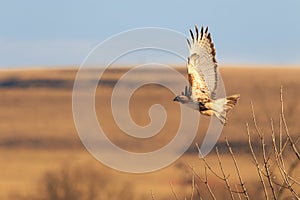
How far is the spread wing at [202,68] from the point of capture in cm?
1134

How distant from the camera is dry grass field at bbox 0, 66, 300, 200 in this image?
40.3 metres

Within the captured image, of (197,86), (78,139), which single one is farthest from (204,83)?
(78,139)

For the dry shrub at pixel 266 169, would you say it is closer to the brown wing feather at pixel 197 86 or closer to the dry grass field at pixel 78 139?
the brown wing feather at pixel 197 86

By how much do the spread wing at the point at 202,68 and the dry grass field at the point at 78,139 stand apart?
76.7 ft

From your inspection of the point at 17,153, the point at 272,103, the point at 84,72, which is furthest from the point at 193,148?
the point at 84,72

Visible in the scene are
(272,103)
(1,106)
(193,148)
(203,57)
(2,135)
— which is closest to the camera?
(203,57)

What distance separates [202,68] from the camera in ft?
37.7

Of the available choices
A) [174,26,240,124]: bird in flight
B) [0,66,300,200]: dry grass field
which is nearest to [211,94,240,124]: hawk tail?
[174,26,240,124]: bird in flight

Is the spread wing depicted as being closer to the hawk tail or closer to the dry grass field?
the hawk tail

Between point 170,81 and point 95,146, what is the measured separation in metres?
13.6

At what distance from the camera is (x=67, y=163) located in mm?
46750

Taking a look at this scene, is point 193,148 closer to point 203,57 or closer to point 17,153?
point 17,153

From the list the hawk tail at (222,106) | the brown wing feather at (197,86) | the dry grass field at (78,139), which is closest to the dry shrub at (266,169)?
the hawk tail at (222,106)

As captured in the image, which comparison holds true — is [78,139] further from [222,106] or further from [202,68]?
[222,106]
